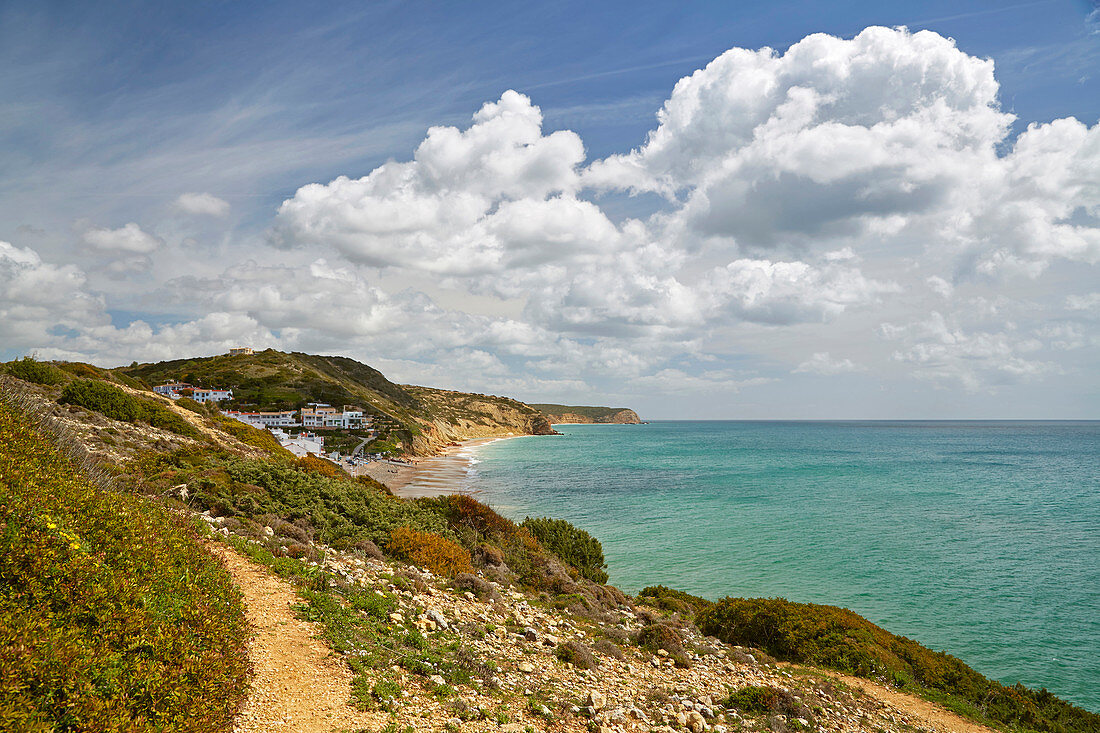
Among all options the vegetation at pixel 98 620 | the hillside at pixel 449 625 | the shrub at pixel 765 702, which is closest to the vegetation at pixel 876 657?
the hillside at pixel 449 625

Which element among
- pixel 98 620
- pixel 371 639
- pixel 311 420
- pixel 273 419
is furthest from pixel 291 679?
pixel 311 420

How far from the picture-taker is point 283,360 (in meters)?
134

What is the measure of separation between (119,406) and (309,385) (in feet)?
292

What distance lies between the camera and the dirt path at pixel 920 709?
12.4 m

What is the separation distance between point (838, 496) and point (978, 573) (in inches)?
1047

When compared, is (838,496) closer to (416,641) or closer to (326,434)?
(416,641)

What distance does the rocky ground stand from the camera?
7.29 meters

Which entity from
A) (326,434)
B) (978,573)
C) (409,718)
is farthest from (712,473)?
(409,718)

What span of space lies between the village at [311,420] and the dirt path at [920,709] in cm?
6119

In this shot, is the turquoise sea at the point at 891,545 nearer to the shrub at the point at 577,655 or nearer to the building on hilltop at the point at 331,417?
the shrub at the point at 577,655

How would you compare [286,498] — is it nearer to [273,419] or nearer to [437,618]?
[437,618]

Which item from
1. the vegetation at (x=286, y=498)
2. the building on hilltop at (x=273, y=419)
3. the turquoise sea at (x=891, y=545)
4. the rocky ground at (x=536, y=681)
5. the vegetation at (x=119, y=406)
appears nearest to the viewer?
the rocky ground at (x=536, y=681)

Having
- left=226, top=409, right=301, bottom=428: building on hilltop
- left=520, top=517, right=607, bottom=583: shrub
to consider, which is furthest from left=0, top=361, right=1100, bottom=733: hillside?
left=226, top=409, right=301, bottom=428: building on hilltop

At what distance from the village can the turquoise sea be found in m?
19.6
